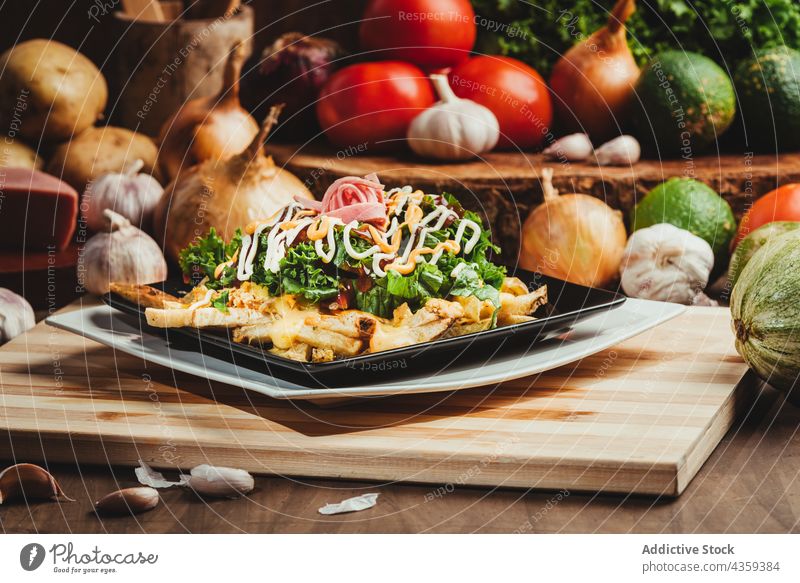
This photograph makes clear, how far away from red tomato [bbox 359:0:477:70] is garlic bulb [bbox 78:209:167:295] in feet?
3.86

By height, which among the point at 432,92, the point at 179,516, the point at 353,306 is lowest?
the point at 179,516

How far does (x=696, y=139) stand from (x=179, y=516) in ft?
8.07

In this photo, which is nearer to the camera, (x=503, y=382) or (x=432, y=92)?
(x=503, y=382)

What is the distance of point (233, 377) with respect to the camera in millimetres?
2041

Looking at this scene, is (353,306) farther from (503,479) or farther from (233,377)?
(503,479)

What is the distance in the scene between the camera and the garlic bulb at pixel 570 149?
3463mm

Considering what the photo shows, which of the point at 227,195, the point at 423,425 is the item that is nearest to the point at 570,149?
the point at 227,195

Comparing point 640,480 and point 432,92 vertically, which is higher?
point 432,92

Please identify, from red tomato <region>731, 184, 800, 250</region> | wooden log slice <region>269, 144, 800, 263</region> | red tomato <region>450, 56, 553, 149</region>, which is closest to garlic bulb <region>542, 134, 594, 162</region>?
wooden log slice <region>269, 144, 800, 263</region>

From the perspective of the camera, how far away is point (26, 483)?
1.81 m

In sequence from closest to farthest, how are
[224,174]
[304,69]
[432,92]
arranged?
[224,174] → [432,92] → [304,69]

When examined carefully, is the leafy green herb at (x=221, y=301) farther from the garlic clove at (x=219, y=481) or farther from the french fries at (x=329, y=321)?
the garlic clove at (x=219, y=481)

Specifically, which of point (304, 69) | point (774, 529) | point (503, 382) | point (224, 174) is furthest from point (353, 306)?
point (304, 69)

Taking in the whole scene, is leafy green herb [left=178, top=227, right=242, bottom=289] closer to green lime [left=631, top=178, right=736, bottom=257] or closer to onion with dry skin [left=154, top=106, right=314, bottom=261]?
onion with dry skin [left=154, top=106, right=314, bottom=261]
